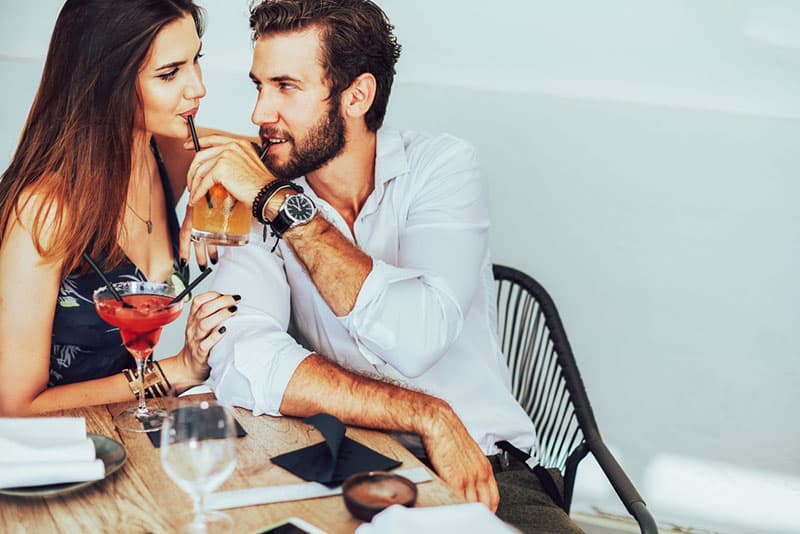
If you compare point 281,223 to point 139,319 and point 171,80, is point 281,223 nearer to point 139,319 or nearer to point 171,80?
point 139,319

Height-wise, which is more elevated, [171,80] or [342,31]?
[342,31]

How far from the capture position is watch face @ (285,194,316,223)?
193 centimetres

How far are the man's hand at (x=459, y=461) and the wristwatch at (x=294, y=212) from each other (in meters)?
0.54

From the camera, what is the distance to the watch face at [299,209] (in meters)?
1.93

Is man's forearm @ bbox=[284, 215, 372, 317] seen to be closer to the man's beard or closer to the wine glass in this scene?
the man's beard

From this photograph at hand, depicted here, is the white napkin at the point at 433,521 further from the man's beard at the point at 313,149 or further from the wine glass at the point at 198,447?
the man's beard at the point at 313,149

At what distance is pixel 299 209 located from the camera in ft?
6.34

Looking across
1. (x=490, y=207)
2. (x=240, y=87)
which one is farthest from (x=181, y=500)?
(x=240, y=87)

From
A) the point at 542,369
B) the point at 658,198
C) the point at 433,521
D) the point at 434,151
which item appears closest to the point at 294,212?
the point at 434,151

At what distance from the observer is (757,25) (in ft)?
9.17

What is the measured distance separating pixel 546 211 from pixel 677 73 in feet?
2.09

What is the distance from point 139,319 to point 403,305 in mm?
570

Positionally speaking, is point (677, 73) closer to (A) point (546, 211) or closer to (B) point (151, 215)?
(A) point (546, 211)

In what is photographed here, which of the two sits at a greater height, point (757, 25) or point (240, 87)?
point (757, 25)
